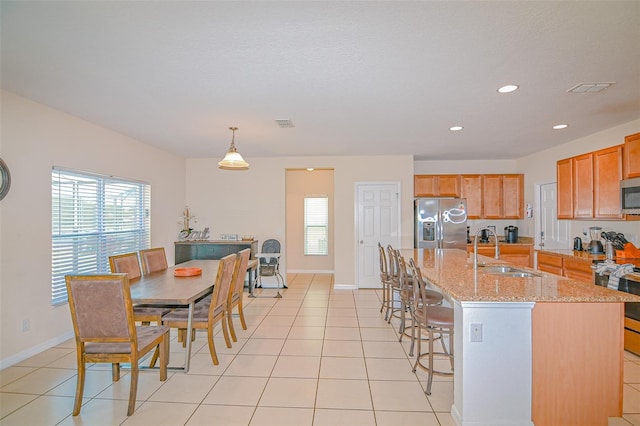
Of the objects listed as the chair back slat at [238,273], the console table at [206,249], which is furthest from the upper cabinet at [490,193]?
the chair back slat at [238,273]

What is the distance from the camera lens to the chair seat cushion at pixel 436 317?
8.34ft

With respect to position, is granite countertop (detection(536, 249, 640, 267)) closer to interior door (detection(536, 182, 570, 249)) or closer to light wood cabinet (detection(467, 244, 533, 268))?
interior door (detection(536, 182, 570, 249))

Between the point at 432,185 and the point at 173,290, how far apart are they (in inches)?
203

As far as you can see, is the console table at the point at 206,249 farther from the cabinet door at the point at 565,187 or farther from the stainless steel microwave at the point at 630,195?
the stainless steel microwave at the point at 630,195

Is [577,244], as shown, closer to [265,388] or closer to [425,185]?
[425,185]

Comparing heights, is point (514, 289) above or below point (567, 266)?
above

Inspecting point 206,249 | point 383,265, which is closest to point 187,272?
point 206,249

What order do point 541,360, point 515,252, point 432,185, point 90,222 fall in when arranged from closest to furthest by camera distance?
point 541,360, point 90,222, point 515,252, point 432,185

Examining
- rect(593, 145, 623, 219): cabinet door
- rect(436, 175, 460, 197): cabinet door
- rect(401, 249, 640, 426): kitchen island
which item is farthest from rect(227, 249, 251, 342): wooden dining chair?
rect(593, 145, 623, 219): cabinet door

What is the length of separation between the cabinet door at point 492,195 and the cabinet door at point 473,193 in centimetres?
10

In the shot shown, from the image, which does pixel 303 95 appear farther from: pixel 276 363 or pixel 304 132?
pixel 276 363

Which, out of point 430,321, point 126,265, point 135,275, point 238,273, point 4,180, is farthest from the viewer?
point 238,273

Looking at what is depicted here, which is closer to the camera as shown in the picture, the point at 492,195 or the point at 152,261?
the point at 152,261

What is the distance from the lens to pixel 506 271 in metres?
3.09
